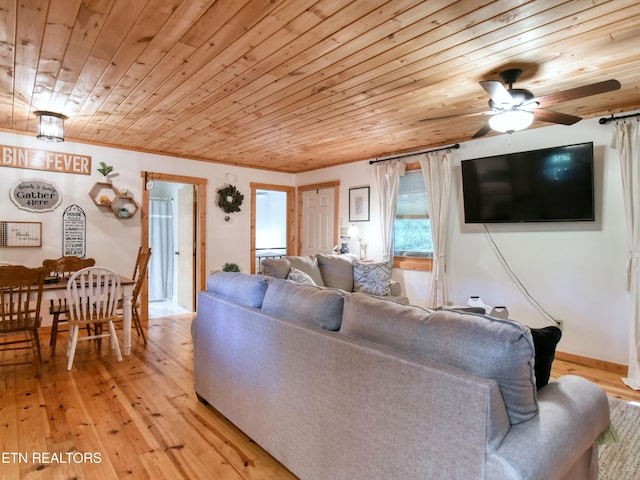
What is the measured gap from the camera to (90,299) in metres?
3.48

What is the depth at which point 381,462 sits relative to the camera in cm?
142

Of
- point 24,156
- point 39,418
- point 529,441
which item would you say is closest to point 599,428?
point 529,441

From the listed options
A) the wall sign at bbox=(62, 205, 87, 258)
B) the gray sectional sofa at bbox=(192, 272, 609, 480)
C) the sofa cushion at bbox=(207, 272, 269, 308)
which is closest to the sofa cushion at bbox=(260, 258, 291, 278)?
the sofa cushion at bbox=(207, 272, 269, 308)

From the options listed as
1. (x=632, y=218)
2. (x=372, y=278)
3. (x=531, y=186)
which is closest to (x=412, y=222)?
(x=372, y=278)

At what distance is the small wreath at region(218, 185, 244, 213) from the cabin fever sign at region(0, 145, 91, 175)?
182cm

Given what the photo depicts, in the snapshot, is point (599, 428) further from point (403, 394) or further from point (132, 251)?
point (132, 251)

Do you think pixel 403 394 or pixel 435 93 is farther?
pixel 435 93

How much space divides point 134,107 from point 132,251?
237cm

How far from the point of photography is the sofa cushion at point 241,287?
228 cm

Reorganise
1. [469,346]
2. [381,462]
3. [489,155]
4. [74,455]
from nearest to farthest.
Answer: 1. [469,346]
2. [381,462]
3. [74,455]
4. [489,155]

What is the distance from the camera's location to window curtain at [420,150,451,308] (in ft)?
15.2

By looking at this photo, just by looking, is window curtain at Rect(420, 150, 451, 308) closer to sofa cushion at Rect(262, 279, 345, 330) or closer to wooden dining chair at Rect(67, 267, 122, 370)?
sofa cushion at Rect(262, 279, 345, 330)

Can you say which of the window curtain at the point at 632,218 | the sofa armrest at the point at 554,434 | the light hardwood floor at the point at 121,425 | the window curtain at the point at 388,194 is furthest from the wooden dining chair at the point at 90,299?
the window curtain at the point at 632,218

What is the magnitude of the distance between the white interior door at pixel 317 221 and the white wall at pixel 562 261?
7.21 feet
